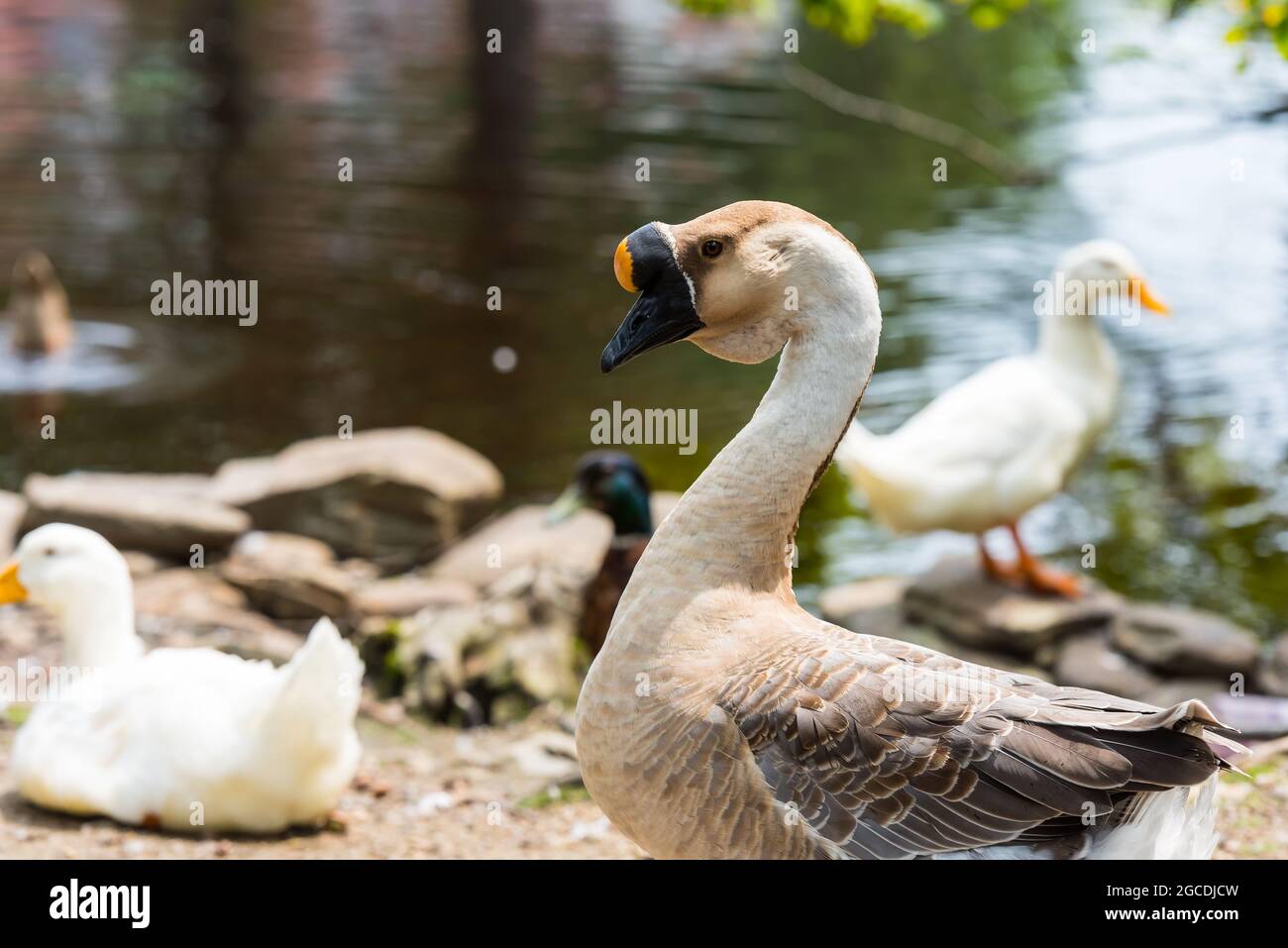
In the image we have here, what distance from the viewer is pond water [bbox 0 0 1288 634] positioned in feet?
33.5

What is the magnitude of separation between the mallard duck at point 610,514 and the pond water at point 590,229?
1.95 m

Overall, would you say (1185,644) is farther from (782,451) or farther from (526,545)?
(782,451)

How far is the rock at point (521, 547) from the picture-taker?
7871 mm

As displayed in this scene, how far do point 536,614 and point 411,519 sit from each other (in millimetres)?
1814

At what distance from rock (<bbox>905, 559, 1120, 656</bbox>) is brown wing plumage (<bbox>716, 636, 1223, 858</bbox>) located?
4.18 meters

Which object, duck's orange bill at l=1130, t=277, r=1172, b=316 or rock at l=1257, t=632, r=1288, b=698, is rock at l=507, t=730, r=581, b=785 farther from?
duck's orange bill at l=1130, t=277, r=1172, b=316

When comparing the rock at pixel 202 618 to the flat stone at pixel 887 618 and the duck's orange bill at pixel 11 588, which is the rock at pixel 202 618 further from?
the flat stone at pixel 887 618

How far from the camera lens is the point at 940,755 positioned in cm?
345

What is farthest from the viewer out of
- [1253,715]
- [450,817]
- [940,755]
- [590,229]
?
[590,229]

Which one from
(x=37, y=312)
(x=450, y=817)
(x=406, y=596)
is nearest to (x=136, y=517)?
(x=406, y=596)

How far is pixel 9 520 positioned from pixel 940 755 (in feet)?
21.7

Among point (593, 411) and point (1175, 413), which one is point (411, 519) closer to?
point (593, 411)

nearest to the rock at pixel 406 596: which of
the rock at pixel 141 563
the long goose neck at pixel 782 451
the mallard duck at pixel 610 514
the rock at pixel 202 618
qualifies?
the rock at pixel 202 618
